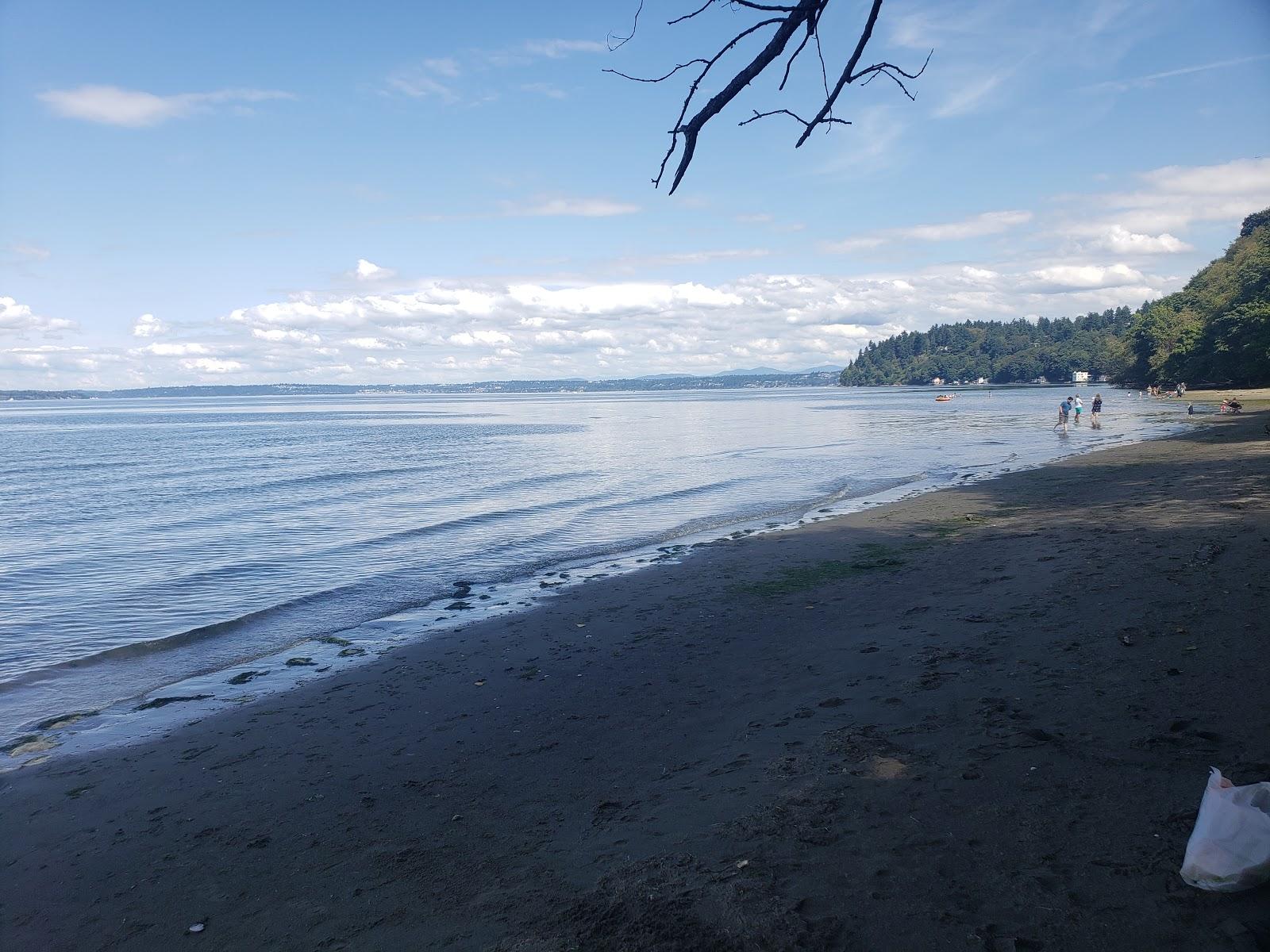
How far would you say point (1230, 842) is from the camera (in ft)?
11.5

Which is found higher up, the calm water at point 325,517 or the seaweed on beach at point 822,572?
the seaweed on beach at point 822,572

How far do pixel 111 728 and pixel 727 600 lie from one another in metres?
8.23

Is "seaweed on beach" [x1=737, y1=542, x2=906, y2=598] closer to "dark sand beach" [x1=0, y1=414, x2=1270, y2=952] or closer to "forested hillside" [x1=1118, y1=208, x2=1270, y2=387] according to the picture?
"dark sand beach" [x1=0, y1=414, x2=1270, y2=952]

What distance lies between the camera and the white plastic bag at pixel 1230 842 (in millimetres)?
3424

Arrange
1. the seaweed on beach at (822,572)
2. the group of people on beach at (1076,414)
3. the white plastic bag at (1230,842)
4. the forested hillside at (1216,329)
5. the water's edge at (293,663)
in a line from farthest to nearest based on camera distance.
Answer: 1. the forested hillside at (1216,329)
2. the group of people on beach at (1076,414)
3. the seaweed on beach at (822,572)
4. the water's edge at (293,663)
5. the white plastic bag at (1230,842)

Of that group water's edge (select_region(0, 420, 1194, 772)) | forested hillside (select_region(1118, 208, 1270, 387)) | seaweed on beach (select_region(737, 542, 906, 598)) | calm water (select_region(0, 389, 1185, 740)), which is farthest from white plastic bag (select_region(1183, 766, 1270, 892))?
forested hillside (select_region(1118, 208, 1270, 387))

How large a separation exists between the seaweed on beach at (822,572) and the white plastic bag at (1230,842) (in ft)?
28.5

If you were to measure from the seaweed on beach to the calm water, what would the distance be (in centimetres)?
548

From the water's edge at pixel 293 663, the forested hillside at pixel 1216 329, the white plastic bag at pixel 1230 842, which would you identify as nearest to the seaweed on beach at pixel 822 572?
the water's edge at pixel 293 663

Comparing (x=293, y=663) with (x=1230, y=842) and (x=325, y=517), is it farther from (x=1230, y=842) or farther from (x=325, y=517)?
(x=325, y=517)

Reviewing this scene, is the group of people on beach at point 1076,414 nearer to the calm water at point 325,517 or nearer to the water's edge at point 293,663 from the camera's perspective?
the calm water at point 325,517

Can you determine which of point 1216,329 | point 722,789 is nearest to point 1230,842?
point 722,789

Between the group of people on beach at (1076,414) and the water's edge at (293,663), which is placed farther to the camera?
the group of people on beach at (1076,414)

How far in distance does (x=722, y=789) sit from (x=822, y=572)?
8.69 metres
